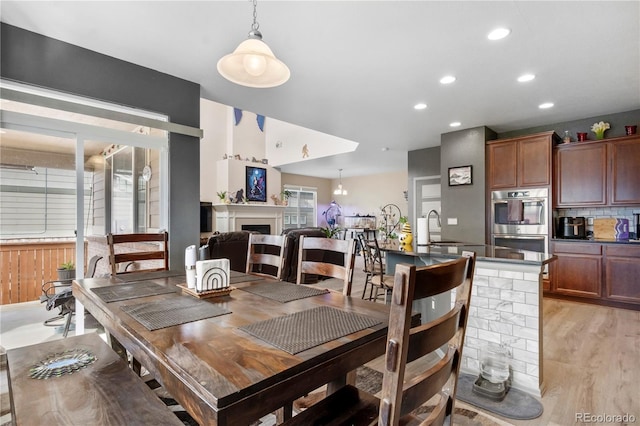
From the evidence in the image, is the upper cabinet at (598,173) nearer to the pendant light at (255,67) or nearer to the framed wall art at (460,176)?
the framed wall art at (460,176)

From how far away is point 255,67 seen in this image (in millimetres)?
1897

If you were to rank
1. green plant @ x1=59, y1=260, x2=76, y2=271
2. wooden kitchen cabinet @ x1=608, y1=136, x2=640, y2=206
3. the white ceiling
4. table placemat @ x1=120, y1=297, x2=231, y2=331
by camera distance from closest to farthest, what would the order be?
1. table placemat @ x1=120, y1=297, x2=231, y2=331
2. the white ceiling
3. green plant @ x1=59, y1=260, x2=76, y2=271
4. wooden kitchen cabinet @ x1=608, y1=136, x2=640, y2=206

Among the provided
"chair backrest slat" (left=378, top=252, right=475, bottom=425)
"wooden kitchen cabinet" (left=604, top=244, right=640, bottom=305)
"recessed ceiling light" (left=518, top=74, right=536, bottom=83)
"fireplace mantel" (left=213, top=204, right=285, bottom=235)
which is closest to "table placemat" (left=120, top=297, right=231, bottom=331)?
"chair backrest slat" (left=378, top=252, right=475, bottom=425)

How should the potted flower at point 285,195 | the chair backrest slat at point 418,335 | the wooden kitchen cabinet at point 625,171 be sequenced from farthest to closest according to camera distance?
1. the potted flower at point 285,195
2. the wooden kitchen cabinet at point 625,171
3. the chair backrest slat at point 418,335

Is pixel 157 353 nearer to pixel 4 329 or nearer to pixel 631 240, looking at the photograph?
pixel 4 329

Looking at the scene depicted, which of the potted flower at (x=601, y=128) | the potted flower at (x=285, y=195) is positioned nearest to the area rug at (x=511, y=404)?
the potted flower at (x=601, y=128)

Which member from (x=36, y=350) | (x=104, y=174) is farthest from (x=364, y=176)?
(x=36, y=350)

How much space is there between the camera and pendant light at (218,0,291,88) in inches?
70.9

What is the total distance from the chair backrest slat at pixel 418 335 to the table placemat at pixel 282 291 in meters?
0.73

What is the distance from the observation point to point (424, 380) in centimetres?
85

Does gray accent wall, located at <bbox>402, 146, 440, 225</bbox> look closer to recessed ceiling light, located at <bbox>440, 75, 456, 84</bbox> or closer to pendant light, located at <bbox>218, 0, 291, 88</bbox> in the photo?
recessed ceiling light, located at <bbox>440, 75, 456, 84</bbox>

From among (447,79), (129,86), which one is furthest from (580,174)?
(129,86)

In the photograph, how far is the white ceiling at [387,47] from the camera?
2.21m

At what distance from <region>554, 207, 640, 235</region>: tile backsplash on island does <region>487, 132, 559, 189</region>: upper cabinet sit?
0.73 metres
